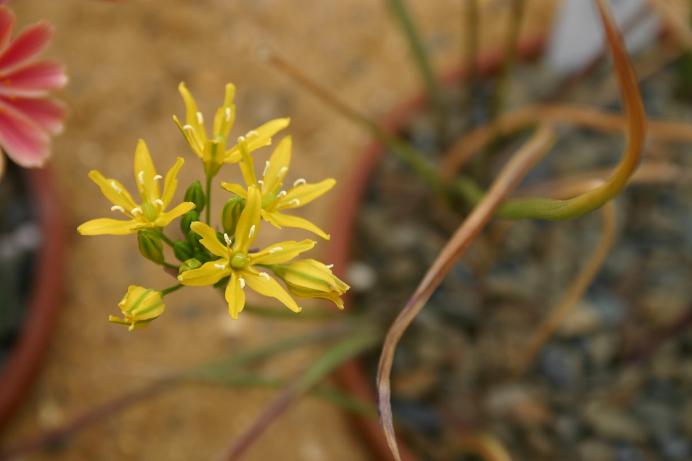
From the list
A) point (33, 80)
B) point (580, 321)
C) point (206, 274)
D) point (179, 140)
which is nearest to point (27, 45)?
point (33, 80)

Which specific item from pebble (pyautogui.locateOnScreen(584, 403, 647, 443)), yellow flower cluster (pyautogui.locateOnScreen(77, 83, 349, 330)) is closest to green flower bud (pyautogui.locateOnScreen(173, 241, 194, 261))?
yellow flower cluster (pyautogui.locateOnScreen(77, 83, 349, 330))

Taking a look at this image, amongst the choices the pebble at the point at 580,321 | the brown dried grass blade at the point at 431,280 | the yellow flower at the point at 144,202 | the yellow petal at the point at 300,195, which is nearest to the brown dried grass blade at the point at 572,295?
the pebble at the point at 580,321

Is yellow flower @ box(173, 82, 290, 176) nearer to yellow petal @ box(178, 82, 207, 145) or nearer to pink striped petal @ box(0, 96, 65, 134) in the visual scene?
yellow petal @ box(178, 82, 207, 145)

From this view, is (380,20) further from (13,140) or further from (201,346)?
Result: (13,140)

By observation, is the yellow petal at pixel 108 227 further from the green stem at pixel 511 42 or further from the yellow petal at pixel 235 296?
the green stem at pixel 511 42

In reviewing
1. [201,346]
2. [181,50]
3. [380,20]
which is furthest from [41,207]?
[380,20]

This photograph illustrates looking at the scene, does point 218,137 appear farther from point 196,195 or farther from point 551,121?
point 551,121
